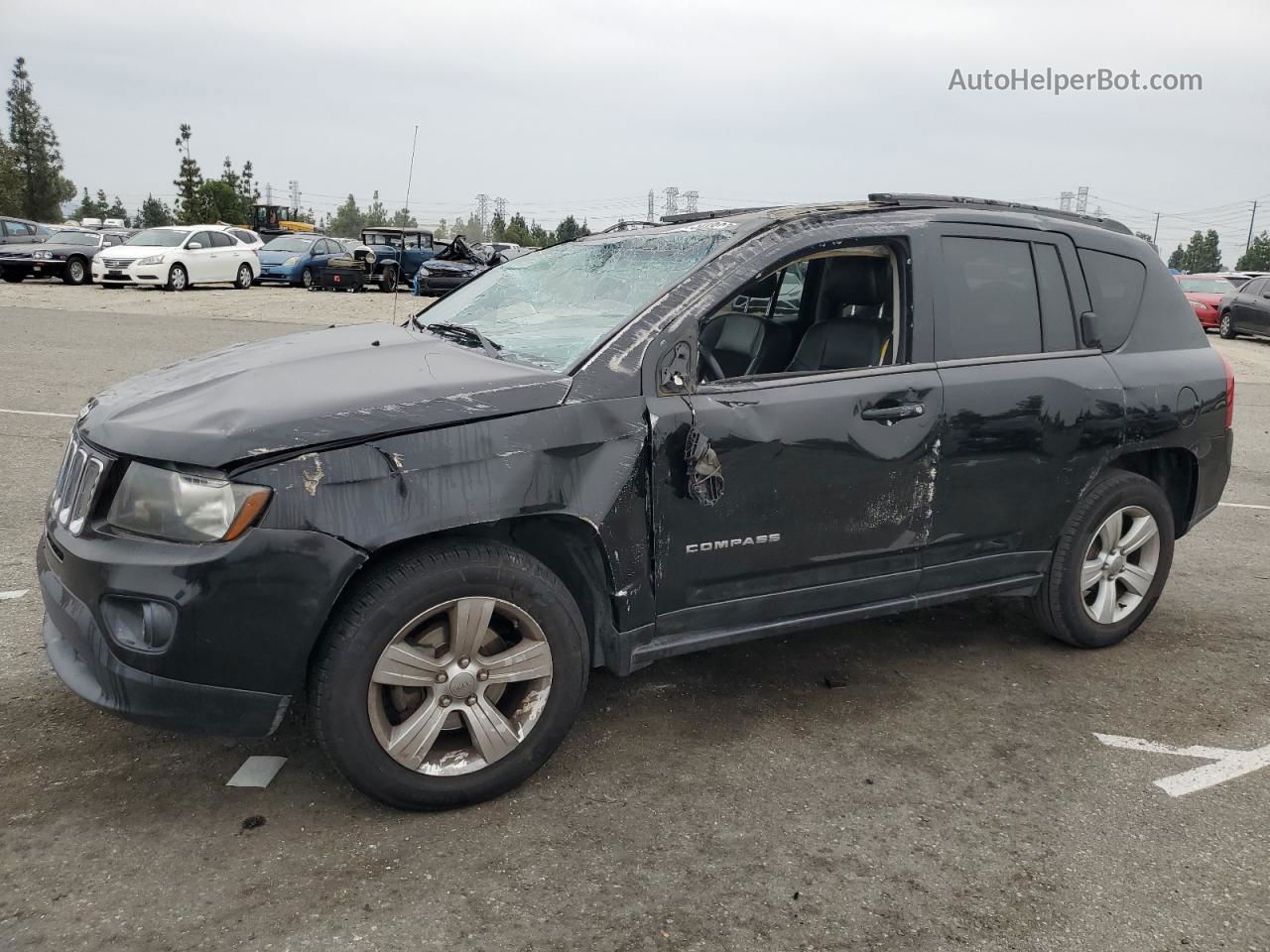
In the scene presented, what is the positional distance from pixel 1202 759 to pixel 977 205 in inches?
83.9

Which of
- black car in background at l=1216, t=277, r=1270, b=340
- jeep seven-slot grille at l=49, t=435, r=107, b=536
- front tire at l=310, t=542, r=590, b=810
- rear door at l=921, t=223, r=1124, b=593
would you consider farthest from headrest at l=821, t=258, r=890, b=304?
black car in background at l=1216, t=277, r=1270, b=340

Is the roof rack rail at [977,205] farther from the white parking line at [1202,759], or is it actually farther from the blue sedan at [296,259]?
the blue sedan at [296,259]

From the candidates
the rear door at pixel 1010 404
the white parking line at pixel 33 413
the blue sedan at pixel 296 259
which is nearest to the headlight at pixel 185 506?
the rear door at pixel 1010 404

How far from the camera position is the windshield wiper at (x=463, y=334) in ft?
11.4

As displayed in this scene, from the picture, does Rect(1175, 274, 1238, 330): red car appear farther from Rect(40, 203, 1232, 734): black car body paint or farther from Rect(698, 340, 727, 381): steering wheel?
Rect(698, 340, 727, 381): steering wheel

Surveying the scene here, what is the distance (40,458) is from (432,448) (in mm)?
5251

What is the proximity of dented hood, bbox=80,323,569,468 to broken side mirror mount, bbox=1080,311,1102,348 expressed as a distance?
2.23 meters

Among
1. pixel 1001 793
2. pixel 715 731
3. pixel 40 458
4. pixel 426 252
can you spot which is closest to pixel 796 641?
pixel 715 731

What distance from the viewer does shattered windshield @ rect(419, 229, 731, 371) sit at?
338 cm

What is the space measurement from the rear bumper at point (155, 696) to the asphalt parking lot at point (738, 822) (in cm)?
34

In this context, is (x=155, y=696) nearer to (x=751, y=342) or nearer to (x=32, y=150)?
(x=751, y=342)

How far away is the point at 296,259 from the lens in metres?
28.5

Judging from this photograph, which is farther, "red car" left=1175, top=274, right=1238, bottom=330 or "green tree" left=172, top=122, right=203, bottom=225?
"green tree" left=172, top=122, right=203, bottom=225

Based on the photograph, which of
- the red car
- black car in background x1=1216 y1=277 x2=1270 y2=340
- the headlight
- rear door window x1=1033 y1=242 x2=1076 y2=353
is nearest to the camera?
the headlight
